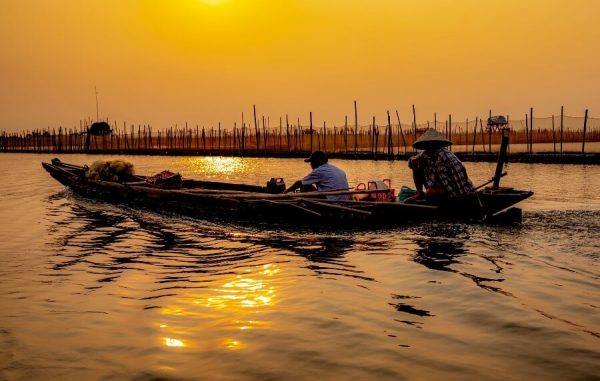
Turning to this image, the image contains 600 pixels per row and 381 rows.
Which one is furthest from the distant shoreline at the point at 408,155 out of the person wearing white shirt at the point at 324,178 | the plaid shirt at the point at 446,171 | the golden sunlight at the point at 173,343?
the golden sunlight at the point at 173,343

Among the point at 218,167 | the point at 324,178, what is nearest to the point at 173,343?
the point at 324,178

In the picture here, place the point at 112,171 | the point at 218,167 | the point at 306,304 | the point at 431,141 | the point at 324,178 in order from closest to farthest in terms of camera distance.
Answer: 1. the point at 306,304
2. the point at 431,141
3. the point at 324,178
4. the point at 112,171
5. the point at 218,167

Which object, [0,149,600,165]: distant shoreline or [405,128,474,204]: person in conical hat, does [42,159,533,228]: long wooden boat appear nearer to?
[405,128,474,204]: person in conical hat

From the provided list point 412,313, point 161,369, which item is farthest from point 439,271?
point 161,369

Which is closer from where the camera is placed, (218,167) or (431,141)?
(431,141)

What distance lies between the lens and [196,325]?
13.4 ft

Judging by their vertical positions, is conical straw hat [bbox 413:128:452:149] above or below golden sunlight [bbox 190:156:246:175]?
above

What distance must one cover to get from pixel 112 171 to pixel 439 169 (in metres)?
8.39

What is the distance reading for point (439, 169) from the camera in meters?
7.99

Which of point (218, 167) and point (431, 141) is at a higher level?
point (431, 141)

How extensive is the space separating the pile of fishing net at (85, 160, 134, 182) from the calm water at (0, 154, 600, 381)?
477 cm

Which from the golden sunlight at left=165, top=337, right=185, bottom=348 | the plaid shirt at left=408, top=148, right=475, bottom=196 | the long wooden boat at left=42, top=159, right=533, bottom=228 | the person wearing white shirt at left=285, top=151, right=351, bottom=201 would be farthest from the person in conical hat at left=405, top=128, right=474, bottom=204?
the golden sunlight at left=165, top=337, right=185, bottom=348

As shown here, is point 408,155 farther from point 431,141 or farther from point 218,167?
point 431,141

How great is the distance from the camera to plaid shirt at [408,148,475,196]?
794cm
